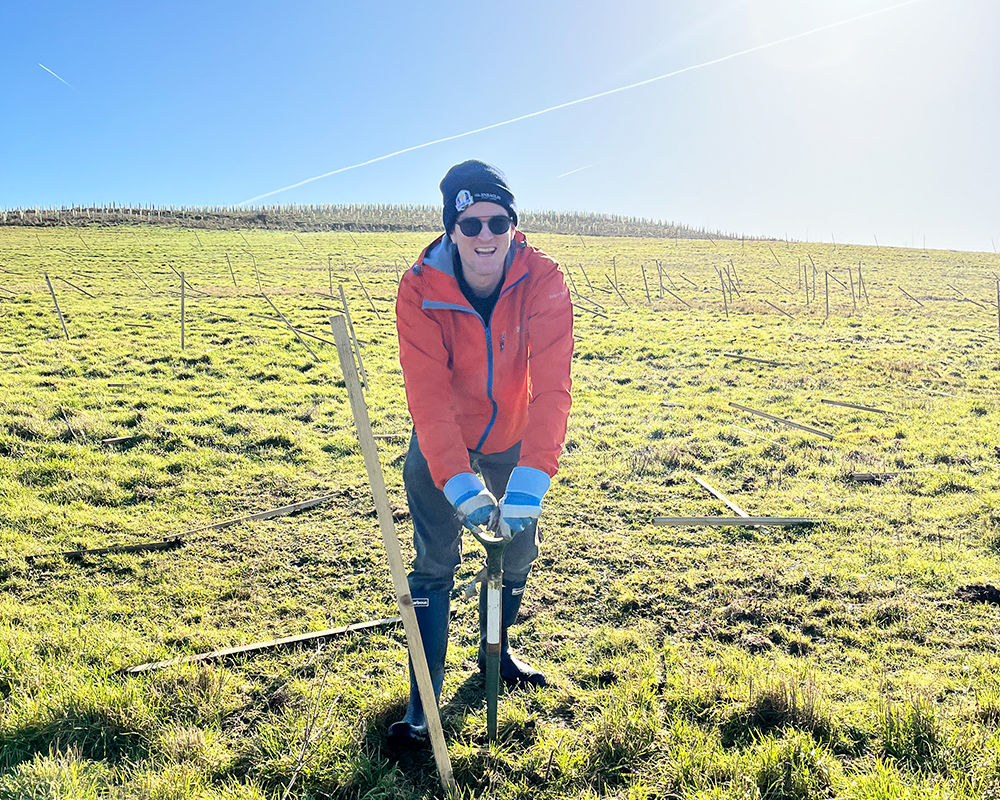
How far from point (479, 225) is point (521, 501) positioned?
47.8 inches

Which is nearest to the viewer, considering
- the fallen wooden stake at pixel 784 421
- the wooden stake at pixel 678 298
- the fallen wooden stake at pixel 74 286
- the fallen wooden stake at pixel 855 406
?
the fallen wooden stake at pixel 784 421

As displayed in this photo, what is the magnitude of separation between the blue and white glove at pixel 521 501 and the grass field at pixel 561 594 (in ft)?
3.82

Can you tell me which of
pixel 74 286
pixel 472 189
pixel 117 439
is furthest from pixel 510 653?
pixel 74 286

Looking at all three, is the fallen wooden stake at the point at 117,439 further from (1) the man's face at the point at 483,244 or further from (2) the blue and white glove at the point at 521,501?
(2) the blue and white glove at the point at 521,501

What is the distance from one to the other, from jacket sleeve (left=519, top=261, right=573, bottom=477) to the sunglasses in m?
0.32

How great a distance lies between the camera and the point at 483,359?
3037 millimetres

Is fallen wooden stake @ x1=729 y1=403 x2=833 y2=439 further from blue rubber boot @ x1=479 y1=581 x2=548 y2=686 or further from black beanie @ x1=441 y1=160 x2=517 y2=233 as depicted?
black beanie @ x1=441 y1=160 x2=517 y2=233

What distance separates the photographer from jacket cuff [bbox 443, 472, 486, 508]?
2.67 m

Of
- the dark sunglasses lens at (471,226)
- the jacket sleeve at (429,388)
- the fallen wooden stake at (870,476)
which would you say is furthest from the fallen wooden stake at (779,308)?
the jacket sleeve at (429,388)

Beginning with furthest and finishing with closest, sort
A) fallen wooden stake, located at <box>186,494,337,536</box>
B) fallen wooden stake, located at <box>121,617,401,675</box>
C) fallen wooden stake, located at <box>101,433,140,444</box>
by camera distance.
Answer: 1. fallen wooden stake, located at <box>101,433,140,444</box>
2. fallen wooden stake, located at <box>186,494,337,536</box>
3. fallen wooden stake, located at <box>121,617,401,675</box>

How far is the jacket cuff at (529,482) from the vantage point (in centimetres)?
275

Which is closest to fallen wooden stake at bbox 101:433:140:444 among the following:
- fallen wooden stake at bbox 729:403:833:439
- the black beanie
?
the black beanie

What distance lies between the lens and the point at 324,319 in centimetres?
1766

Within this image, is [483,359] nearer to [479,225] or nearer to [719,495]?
[479,225]
